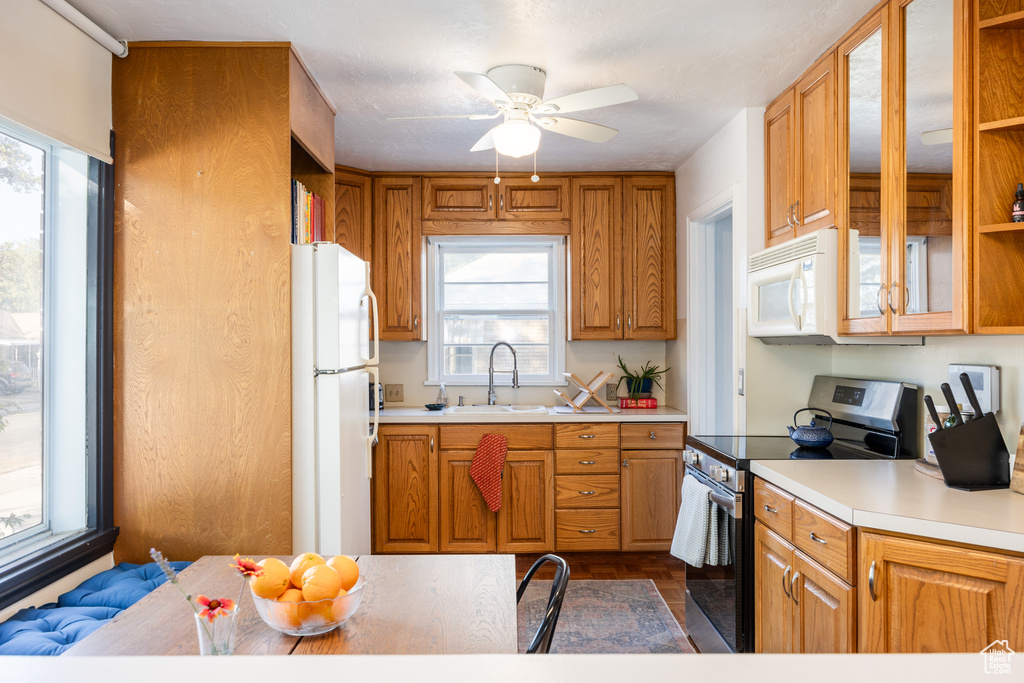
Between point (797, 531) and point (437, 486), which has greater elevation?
point (797, 531)

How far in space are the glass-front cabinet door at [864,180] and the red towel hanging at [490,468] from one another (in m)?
2.07

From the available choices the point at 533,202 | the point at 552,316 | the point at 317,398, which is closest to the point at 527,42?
the point at 317,398

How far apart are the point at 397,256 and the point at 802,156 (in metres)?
2.48

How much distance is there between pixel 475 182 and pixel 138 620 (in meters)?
3.33

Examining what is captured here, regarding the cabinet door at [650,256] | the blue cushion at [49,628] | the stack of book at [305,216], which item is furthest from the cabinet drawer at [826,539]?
the cabinet door at [650,256]

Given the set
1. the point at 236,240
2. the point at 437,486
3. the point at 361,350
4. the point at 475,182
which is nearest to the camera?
the point at 236,240

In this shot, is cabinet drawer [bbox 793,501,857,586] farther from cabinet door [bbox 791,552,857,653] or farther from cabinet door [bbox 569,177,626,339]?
cabinet door [bbox 569,177,626,339]

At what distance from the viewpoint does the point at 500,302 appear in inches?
180

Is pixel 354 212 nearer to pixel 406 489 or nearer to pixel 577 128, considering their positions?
pixel 406 489

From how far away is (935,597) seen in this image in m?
1.56

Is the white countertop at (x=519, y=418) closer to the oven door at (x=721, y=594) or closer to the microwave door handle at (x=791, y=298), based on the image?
the oven door at (x=721, y=594)

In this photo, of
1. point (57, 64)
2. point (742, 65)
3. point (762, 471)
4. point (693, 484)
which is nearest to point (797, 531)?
point (762, 471)

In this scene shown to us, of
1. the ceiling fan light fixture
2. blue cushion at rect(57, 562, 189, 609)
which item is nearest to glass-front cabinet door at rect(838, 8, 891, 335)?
the ceiling fan light fixture

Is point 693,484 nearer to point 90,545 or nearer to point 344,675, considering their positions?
point 90,545
